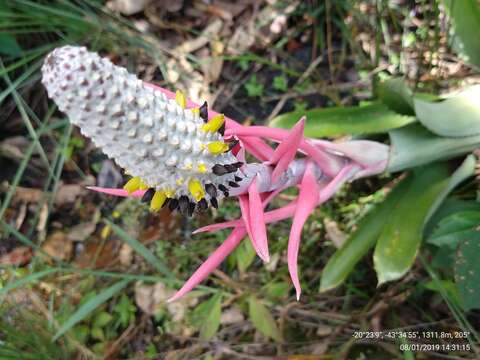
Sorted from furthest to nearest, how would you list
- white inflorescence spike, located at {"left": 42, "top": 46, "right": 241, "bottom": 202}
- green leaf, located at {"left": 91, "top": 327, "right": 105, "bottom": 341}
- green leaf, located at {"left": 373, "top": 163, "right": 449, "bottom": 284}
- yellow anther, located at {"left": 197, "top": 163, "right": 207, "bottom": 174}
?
green leaf, located at {"left": 91, "top": 327, "right": 105, "bottom": 341}, green leaf, located at {"left": 373, "top": 163, "right": 449, "bottom": 284}, yellow anther, located at {"left": 197, "top": 163, "right": 207, "bottom": 174}, white inflorescence spike, located at {"left": 42, "top": 46, "right": 241, "bottom": 202}

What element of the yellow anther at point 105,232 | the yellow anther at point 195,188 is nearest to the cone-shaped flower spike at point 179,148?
the yellow anther at point 195,188

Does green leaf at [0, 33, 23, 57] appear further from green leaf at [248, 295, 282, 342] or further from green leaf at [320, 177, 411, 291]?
green leaf at [320, 177, 411, 291]

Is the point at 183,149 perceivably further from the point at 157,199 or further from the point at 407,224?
the point at 407,224

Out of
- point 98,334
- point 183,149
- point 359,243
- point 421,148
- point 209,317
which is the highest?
point 183,149

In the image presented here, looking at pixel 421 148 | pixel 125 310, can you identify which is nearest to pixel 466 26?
pixel 421 148

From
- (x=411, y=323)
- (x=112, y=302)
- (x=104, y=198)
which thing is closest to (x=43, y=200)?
(x=104, y=198)

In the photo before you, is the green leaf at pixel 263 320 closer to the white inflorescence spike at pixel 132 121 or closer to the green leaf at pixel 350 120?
the green leaf at pixel 350 120

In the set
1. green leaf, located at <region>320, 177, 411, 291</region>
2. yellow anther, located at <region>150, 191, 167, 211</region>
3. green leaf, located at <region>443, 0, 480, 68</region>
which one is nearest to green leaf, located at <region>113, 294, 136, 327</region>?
green leaf, located at <region>320, 177, 411, 291</region>
